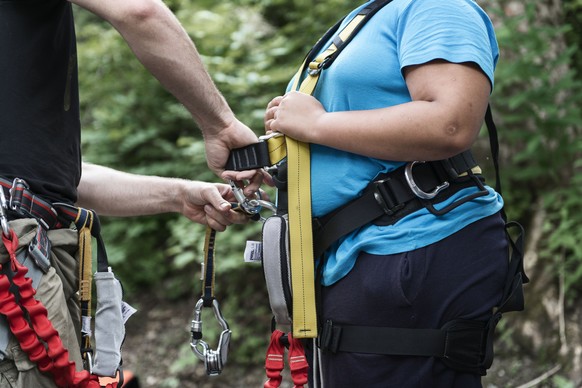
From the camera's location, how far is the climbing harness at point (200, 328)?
8.00ft

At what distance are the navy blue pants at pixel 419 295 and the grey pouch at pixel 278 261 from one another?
175 millimetres

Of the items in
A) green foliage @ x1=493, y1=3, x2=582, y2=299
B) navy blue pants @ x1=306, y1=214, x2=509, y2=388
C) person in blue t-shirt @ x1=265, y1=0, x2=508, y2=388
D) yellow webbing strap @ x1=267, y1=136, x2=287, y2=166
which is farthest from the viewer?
green foliage @ x1=493, y1=3, x2=582, y2=299

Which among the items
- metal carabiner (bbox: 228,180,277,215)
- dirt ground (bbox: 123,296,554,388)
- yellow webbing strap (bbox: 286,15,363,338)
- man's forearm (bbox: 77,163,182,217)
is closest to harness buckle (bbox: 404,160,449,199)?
yellow webbing strap (bbox: 286,15,363,338)

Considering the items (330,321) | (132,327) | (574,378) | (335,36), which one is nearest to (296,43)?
(132,327)

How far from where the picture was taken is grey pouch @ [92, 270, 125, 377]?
2.38 m

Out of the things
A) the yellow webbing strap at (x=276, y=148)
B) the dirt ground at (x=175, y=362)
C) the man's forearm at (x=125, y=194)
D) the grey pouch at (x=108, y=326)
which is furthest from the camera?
the dirt ground at (x=175, y=362)

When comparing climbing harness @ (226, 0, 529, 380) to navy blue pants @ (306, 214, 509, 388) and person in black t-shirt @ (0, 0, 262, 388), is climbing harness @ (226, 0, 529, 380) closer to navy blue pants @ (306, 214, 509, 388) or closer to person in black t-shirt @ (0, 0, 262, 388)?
navy blue pants @ (306, 214, 509, 388)

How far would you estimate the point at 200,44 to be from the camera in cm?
693

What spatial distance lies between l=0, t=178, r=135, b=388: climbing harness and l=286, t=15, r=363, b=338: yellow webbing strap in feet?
2.39

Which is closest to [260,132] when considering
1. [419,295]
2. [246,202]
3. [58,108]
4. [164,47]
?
[246,202]

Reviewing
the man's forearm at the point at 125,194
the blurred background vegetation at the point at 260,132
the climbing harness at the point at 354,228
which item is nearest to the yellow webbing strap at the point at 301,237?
the climbing harness at the point at 354,228

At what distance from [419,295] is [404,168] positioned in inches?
15.7

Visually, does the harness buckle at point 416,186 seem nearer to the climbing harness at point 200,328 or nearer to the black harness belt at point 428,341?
the black harness belt at point 428,341

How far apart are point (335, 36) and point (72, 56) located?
97 cm
